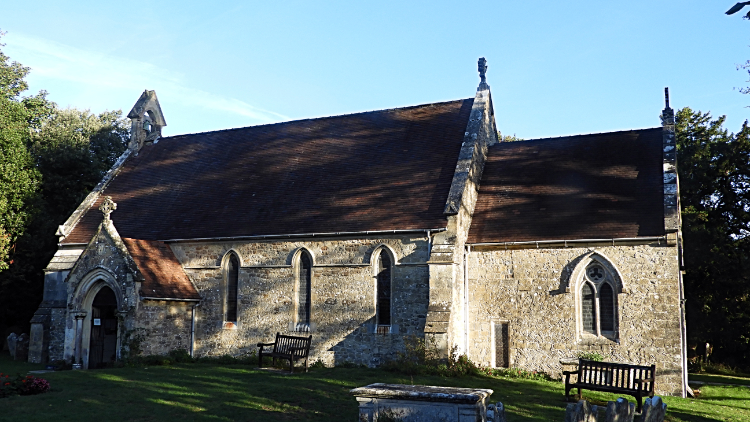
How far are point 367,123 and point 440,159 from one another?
16.0ft

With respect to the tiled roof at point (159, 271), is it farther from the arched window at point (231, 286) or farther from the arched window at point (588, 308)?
the arched window at point (588, 308)

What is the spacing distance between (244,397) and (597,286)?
11.2m

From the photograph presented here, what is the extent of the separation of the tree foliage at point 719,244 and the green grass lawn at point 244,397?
11.6 m

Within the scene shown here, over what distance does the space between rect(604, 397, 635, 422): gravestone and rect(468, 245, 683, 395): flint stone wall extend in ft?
35.1

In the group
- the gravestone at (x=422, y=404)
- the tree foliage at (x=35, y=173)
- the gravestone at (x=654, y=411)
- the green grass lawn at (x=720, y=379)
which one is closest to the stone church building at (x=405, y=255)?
the tree foliage at (x=35, y=173)

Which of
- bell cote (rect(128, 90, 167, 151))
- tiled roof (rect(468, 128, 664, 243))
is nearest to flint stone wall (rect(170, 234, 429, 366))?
tiled roof (rect(468, 128, 664, 243))

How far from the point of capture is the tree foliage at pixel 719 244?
29109 mm

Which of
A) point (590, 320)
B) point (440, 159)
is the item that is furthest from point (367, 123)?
point (590, 320)

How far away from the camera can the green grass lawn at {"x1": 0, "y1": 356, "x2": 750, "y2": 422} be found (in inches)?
479

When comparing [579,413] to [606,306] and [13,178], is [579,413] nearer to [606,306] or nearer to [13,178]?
[606,306]

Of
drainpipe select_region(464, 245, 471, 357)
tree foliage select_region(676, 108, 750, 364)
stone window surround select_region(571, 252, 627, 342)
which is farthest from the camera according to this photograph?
tree foliage select_region(676, 108, 750, 364)

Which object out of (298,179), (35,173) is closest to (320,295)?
(298,179)

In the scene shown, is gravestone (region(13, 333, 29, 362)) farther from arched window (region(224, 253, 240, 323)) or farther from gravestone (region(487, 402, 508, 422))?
gravestone (region(487, 402, 508, 422))

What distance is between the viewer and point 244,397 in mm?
13656
